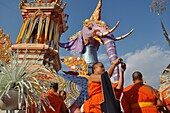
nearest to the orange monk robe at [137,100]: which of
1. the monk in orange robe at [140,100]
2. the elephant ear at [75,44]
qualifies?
the monk in orange robe at [140,100]

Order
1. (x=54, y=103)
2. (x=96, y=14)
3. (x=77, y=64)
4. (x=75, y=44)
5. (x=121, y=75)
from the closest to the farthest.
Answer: (x=121, y=75) → (x=54, y=103) → (x=77, y=64) → (x=75, y=44) → (x=96, y=14)

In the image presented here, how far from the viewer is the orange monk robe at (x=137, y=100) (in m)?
3.19

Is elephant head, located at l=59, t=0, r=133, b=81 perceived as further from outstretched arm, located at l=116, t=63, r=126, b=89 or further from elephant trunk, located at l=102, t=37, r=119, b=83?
outstretched arm, located at l=116, t=63, r=126, b=89

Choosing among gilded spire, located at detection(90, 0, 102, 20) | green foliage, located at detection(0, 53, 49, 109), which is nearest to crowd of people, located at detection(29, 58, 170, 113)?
green foliage, located at detection(0, 53, 49, 109)

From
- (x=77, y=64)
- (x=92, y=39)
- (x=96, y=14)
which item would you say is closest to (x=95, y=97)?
(x=77, y=64)

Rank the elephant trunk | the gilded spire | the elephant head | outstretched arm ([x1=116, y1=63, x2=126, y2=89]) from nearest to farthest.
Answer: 1. outstretched arm ([x1=116, y1=63, x2=126, y2=89])
2. the elephant trunk
3. the elephant head
4. the gilded spire

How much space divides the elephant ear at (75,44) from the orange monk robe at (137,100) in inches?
291

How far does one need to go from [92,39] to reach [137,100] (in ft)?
25.1

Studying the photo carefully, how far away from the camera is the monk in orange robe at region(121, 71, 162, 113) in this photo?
320 cm

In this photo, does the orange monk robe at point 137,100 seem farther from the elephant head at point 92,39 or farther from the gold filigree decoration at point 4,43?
the gold filigree decoration at point 4,43

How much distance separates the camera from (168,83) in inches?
135

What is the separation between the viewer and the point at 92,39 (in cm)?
1076

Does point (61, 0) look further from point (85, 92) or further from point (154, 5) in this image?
point (154, 5)

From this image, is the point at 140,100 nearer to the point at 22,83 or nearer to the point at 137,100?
the point at 137,100
